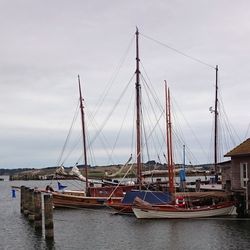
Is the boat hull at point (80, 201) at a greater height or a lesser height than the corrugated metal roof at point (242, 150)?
lesser

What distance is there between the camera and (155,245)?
35156 mm

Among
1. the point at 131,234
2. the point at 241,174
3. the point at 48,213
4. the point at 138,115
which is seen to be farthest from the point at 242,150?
the point at 48,213

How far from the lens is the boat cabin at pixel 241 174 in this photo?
4543 cm

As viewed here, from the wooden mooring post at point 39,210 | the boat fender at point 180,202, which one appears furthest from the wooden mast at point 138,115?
the wooden mooring post at point 39,210

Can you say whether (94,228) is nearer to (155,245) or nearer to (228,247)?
(155,245)

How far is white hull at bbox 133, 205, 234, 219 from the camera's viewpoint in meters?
46.9

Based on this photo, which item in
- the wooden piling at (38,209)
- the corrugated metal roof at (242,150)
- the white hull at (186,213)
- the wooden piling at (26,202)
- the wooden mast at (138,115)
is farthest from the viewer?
the wooden mast at (138,115)

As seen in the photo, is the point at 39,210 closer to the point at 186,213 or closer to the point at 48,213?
the point at 48,213

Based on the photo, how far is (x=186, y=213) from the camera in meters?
46.8

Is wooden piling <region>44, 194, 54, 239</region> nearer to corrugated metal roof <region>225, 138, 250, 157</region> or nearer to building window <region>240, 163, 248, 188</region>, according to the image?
corrugated metal roof <region>225, 138, 250, 157</region>

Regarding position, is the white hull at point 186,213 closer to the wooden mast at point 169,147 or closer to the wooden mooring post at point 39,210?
the wooden mast at point 169,147

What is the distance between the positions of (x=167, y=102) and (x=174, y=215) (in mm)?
11427

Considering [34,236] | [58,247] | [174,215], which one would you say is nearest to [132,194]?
[174,215]

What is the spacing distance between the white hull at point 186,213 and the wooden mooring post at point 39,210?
375 inches
